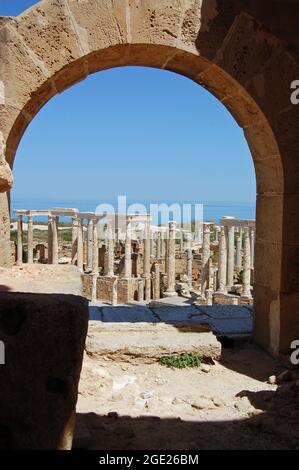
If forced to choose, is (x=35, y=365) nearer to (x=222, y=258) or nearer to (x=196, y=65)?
(x=196, y=65)

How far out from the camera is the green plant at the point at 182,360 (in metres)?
4.98

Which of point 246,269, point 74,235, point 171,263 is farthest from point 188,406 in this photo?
point 74,235

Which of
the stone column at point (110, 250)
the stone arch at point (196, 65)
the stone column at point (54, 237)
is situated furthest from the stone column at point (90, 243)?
the stone arch at point (196, 65)

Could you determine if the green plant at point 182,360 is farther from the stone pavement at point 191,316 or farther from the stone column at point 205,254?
the stone column at point 205,254

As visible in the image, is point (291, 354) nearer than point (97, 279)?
Yes

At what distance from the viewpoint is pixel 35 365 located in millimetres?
1979

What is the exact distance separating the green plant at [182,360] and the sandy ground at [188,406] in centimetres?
→ 8

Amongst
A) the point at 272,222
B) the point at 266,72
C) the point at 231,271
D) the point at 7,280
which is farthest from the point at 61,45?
the point at 231,271

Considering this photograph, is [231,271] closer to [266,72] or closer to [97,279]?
[97,279]

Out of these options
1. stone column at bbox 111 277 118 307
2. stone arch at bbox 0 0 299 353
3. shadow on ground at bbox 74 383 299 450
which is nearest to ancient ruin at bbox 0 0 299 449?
stone arch at bbox 0 0 299 353
